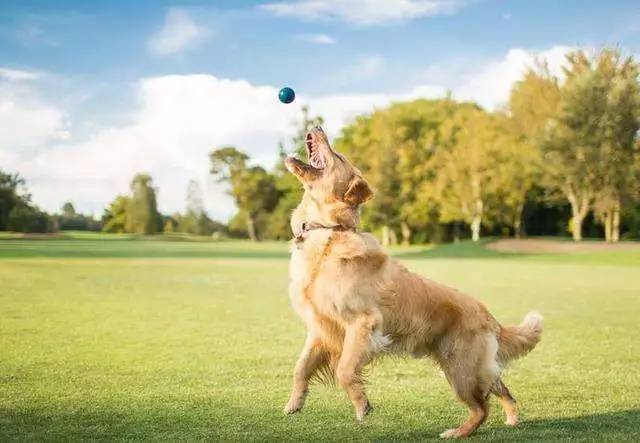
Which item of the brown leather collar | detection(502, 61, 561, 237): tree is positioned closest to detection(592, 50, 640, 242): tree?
detection(502, 61, 561, 237): tree

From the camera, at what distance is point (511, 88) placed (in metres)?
43.7

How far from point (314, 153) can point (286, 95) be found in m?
1.70

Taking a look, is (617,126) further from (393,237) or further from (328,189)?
(328,189)

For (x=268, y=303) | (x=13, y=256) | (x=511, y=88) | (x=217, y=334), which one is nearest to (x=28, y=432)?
(x=217, y=334)

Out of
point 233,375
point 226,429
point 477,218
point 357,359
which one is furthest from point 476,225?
point 226,429

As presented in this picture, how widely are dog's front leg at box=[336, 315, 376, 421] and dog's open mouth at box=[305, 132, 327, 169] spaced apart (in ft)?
4.08

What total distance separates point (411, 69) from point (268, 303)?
28.7m

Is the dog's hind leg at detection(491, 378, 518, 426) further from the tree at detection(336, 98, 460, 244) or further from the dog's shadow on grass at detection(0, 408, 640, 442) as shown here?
the tree at detection(336, 98, 460, 244)

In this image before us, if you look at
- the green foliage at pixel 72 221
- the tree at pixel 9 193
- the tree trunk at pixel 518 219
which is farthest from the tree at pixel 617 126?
the tree at pixel 9 193

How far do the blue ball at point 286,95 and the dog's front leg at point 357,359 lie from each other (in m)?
2.83

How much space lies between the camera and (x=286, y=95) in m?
6.81

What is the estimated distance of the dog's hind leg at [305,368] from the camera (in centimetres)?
503

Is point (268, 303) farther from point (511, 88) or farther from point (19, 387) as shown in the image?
point (511, 88)

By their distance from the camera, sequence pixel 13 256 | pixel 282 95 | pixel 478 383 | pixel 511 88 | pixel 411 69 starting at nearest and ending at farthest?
pixel 478 383 → pixel 282 95 → pixel 13 256 → pixel 411 69 → pixel 511 88
